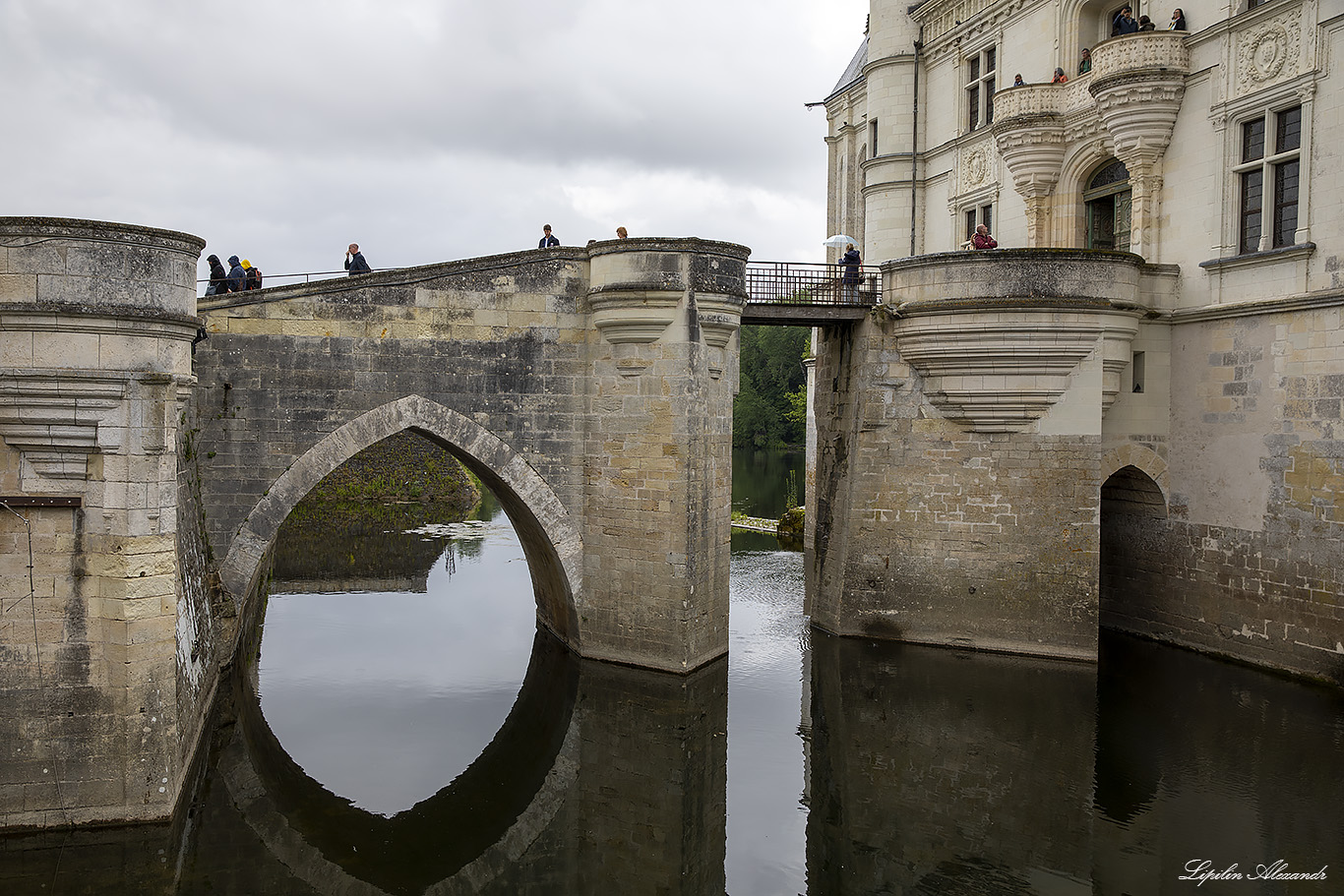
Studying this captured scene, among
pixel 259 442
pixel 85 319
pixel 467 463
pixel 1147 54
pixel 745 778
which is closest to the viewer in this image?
pixel 85 319

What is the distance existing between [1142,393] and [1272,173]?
3.43 metres

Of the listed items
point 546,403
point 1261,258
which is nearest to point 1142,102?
point 1261,258

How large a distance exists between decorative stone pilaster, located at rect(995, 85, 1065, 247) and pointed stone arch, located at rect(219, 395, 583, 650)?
9805 mm

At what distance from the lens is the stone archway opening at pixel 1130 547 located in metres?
15.7

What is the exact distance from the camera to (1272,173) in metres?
13.8

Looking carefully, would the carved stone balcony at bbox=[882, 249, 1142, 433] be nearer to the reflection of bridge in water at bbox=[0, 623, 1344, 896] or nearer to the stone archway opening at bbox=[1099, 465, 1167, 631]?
the stone archway opening at bbox=[1099, 465, 1167, 631]

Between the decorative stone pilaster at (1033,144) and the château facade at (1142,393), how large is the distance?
36cm

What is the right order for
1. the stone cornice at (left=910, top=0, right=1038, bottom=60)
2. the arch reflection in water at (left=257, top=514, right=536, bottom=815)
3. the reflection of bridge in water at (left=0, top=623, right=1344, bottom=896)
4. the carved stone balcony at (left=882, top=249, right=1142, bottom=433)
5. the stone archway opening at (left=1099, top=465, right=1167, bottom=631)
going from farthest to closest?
the stone cornice at (left=910, top=0, right=1038, bottom=60) < the stone archway opening at (left=1099, top=465, right=1167, bottom=631) < the carved stone balcony at (left=882, top=249, right=1142, bottom=433) < the arch reflection in water at (left=257, top=514, right=536, bottom=815) < the reflection of bridge in water at (left=0, top=623, right=1344, bottom=896)

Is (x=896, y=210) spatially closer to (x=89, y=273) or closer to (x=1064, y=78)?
(x=1064, y=78)

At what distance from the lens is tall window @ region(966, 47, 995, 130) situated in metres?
19.0

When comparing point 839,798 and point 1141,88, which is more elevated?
point 1141,88

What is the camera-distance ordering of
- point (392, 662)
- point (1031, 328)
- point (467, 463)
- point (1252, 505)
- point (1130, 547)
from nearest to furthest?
point (1252, 505), point (467, 463), point (1031, 328), point (392, 662), point (1130, 547)

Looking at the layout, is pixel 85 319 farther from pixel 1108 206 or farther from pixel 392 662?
pixel 1108 206

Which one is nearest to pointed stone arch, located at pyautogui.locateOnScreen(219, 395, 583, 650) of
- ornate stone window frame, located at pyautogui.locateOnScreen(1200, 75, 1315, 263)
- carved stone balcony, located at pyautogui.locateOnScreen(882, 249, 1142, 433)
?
carved stone balcony, located at pyautogui.locateOnScreen(882, 249, 1142, 433)
